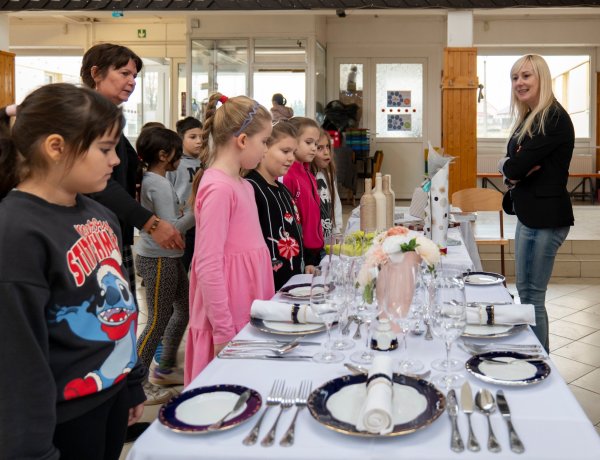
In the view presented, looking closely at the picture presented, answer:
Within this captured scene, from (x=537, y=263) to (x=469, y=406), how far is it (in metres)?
2.12

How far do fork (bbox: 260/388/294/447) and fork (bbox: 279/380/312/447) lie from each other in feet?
0.05

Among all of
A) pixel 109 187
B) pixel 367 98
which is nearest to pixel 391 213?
pixel 109 187

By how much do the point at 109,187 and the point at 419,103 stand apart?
1009 centimetres

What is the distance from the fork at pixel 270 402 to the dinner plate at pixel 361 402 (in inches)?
3.2

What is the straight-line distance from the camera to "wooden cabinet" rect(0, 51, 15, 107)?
8.55 metres

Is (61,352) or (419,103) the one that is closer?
(61,352)

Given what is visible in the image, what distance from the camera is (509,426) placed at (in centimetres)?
113

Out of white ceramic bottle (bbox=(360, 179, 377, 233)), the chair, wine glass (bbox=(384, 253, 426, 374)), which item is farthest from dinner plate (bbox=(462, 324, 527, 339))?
the chair

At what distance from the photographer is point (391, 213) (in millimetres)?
3350

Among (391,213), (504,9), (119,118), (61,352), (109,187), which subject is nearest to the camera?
(61,352)

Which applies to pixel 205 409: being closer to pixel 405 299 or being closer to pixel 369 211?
pixel 405 299

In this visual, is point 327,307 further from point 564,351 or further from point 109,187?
point 564,351

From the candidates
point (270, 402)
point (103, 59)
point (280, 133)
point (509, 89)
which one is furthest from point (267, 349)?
point (509, 89)

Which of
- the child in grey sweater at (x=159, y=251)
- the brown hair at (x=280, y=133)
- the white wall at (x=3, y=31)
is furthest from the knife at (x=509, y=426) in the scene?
the white wall at (x=3, y=31)
